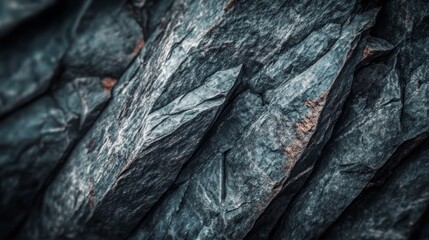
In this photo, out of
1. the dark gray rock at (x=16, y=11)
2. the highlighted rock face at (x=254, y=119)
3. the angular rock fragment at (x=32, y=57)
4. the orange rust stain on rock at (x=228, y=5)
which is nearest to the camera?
the highlighted rock face at (x=254, y=119)

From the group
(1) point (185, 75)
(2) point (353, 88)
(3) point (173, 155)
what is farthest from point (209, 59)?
(2) point (353, 88)

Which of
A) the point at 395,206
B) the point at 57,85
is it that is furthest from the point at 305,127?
the point at 57,85

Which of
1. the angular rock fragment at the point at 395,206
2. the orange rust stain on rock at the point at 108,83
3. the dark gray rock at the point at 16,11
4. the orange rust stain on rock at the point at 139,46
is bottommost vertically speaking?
the angular rock fragment at the point at 395,206

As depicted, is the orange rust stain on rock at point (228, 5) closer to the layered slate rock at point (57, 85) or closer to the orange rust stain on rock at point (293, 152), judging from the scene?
the layered slate rock at point (57, 85)

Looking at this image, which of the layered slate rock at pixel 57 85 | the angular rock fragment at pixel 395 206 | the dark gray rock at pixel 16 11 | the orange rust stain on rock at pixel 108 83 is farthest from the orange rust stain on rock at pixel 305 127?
the dark gray rock at pixel 16 11

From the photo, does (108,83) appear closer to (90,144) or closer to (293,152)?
(90,144)

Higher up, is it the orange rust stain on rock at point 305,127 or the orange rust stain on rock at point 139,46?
the orange rust stain on rock at point 139,46

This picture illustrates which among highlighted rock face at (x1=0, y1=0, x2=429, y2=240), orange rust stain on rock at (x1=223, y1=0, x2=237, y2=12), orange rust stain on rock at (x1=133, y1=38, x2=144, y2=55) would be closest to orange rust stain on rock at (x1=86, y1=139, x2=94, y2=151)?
highlighted rock face at (x1=0, y1=0, x2=429, y2=240)
